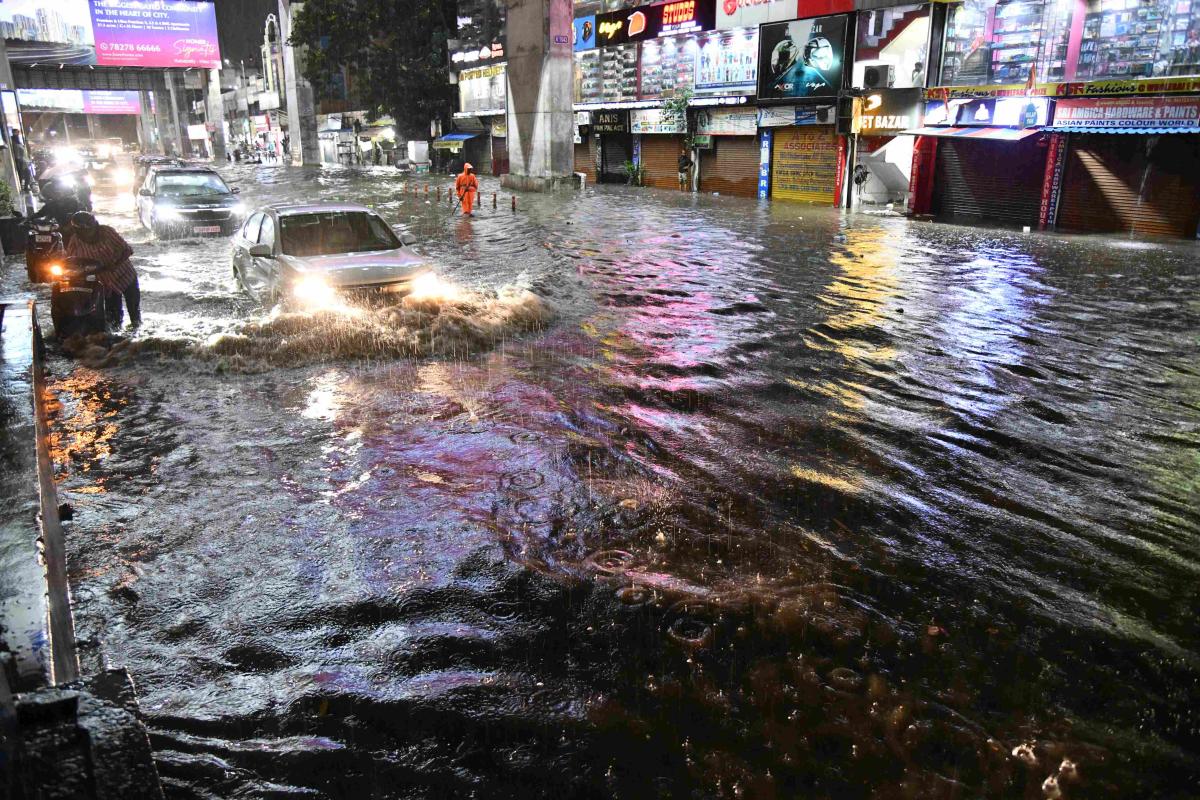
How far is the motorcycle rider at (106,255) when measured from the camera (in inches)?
384

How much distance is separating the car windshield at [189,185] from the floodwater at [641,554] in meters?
10.5

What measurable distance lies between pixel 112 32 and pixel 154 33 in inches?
81.4

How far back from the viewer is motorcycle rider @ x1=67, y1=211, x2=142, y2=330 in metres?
9.74

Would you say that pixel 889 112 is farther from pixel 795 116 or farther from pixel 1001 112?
pixel 795 116

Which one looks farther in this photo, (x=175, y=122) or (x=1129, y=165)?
(x=175, y=122)

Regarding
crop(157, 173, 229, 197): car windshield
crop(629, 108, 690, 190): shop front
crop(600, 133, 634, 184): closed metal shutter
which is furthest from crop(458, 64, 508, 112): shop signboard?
crop(157, 173, 229, 197): car windshield

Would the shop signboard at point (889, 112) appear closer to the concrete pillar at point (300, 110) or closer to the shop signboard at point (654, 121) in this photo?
the shop signboard at point (654, 121)

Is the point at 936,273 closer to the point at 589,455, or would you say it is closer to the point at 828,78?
the point at 589,455

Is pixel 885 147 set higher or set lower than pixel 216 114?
lower

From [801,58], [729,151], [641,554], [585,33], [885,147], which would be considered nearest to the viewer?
[641,554]

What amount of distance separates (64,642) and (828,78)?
2964 centimetres

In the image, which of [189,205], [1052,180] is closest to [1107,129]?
[1052,180]

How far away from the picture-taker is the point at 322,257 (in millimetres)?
10008

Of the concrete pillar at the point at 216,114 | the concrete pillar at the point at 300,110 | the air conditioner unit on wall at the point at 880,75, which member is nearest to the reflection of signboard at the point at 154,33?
the concrete pillar at the point at 300,110
